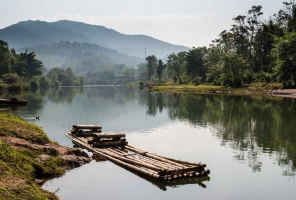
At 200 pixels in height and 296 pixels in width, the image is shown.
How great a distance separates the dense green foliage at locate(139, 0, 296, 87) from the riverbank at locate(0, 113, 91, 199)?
71.8 metres

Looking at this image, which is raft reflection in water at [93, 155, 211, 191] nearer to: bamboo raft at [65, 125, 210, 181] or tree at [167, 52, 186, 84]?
bamboo raft at [65, 125, 210, 181]

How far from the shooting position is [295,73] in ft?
267

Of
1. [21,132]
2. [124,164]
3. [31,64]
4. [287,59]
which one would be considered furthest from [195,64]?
[124,164]

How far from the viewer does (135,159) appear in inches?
802

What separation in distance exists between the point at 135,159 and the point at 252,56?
10259 centimetres

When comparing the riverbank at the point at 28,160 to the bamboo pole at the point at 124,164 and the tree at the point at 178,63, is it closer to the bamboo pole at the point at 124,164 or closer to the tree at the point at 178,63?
the bamboo pole at the point at 124,164

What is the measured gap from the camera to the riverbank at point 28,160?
42.5 feet

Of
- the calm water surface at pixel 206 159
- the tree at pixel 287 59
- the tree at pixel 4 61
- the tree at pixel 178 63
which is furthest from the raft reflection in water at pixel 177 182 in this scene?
the tree at pixel 4 61

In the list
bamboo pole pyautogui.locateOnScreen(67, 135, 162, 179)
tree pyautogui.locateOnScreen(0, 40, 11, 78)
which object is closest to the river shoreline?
bamboo pole pyautogui.locateOnScreen(67, 135, 162, 179)

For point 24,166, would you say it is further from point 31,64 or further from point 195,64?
point 31,64

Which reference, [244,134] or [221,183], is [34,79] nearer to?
[244,134]

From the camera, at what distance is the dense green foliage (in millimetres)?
83312

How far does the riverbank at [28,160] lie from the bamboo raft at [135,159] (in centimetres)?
201

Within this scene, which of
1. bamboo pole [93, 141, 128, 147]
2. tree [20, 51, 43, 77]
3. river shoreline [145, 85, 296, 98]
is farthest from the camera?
tree [20, 51, 43, 77]
